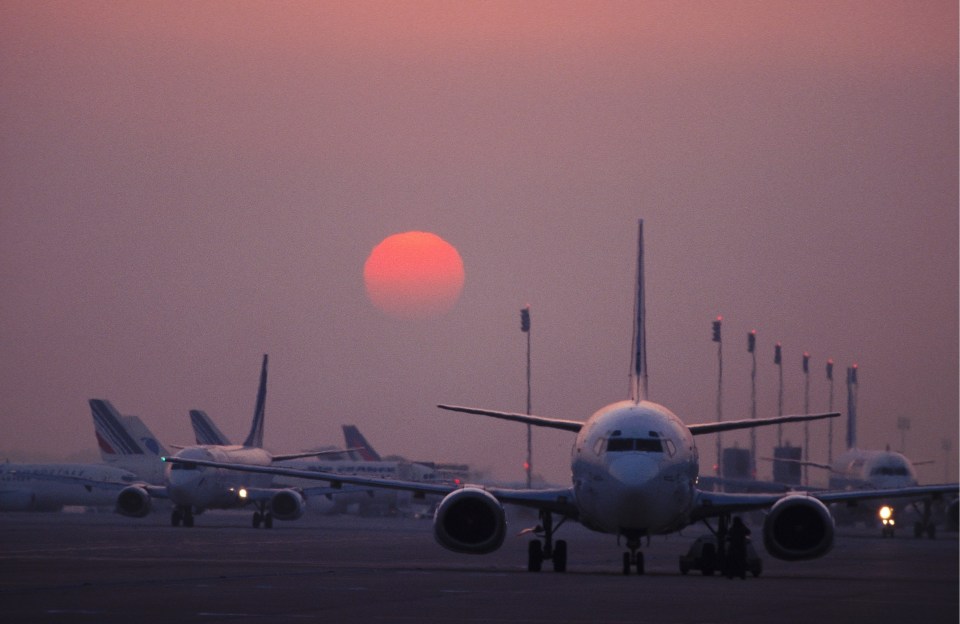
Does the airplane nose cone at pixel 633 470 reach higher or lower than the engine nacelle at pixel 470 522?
higher

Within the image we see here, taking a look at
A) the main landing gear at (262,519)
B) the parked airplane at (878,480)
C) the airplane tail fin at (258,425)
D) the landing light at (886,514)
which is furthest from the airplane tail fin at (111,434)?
the landing light at (886,514)

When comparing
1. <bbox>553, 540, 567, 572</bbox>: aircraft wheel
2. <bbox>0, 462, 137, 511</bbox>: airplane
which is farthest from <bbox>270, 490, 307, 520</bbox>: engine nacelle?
<bbox>553, 540, 567, 572</bbox>: aircraft wheel

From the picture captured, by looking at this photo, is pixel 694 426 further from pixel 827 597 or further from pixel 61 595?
pixel 61 595

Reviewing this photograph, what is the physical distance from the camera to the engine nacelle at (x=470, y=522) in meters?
34.5

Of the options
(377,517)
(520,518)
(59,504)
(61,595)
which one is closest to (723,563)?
(61,595)

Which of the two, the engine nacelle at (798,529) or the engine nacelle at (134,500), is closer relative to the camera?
the engine nacelle at (798,529)

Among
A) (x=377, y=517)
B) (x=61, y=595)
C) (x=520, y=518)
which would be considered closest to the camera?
(x=61, y=595)

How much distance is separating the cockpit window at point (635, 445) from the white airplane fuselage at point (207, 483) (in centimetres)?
4334

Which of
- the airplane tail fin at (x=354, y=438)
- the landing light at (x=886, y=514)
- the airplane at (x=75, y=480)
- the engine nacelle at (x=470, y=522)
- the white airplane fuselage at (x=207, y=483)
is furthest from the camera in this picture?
the airplane tail fin at (x=354, y=438)

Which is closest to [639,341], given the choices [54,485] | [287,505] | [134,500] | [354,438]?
[287,505]

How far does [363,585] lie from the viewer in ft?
88.1

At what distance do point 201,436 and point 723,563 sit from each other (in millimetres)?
80235

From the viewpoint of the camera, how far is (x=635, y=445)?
3225 cm

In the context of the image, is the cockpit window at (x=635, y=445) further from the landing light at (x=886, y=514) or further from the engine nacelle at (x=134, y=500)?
the engine nacelle at (x=134, y=500)
